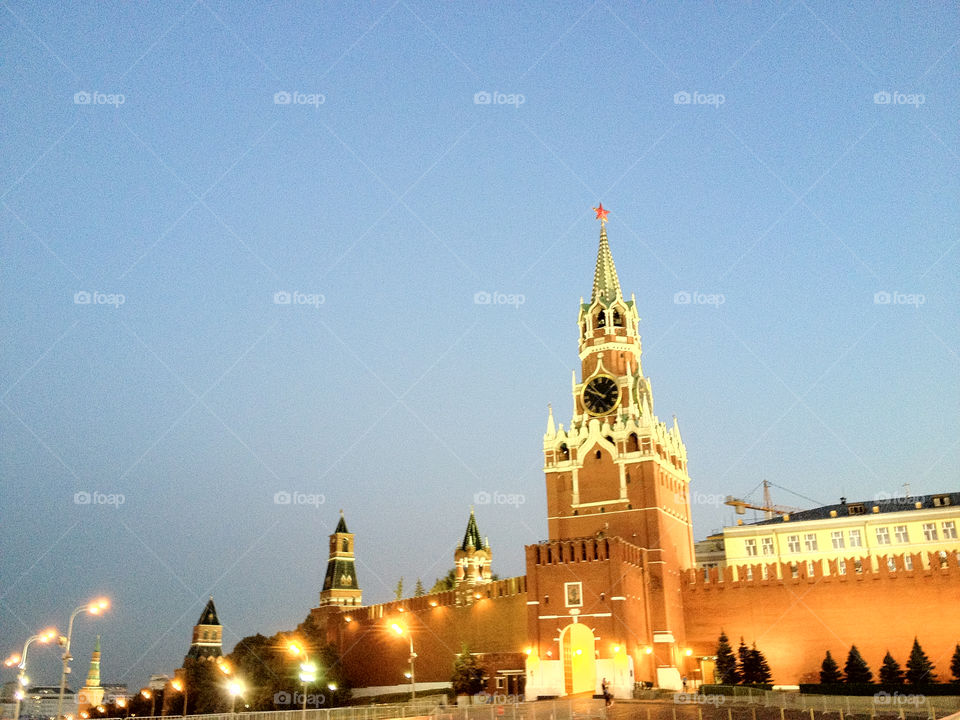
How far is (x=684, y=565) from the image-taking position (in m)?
59.9

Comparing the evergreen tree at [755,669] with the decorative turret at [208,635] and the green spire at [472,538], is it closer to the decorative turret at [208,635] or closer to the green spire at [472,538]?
the green spire at [472,538]

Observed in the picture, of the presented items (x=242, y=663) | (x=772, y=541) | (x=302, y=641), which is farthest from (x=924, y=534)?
(x=242, y=663)

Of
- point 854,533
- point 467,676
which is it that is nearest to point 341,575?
point 467,676

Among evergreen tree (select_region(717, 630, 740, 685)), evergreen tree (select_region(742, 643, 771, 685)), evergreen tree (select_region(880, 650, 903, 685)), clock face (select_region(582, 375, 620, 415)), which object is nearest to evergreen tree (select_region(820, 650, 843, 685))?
evergreen tree (select_region(880, 650, 903, 685))

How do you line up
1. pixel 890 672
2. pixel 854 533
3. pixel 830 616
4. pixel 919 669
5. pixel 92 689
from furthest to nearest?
pixel 92 689
pixel 854 533
pixel 830 616
pixel 890 672
pixel 919 669

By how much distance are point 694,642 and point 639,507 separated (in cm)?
878

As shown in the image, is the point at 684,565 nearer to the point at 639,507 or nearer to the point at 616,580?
the point at 639,507

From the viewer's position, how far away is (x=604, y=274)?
2645 inches

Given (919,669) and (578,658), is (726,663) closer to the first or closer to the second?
(578,658)

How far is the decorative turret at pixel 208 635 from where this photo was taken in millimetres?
116500

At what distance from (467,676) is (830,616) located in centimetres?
2136

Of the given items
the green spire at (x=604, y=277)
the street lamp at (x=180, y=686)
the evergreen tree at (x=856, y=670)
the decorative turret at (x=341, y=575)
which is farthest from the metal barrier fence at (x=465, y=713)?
the decorative turret at (x=341, y=575)

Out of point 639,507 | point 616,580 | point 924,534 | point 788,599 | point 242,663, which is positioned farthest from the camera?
point 242,663

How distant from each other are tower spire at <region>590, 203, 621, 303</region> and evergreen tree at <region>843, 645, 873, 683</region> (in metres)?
29.3
